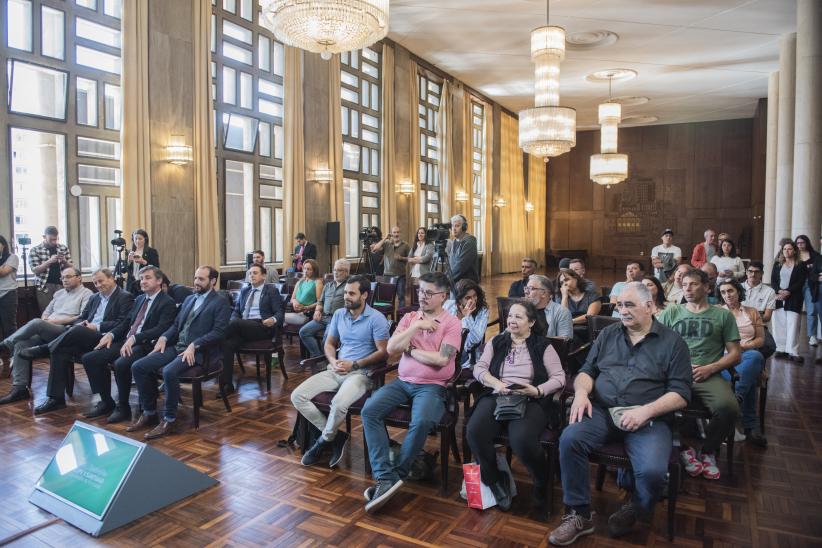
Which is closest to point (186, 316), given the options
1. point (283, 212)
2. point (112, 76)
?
point (112, 76)

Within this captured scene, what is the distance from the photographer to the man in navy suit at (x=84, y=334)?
4609mm

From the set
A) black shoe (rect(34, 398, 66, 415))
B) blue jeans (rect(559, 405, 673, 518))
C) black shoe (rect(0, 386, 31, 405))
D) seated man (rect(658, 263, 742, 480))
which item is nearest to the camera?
blue jeans (rect(559, 405, 673, 518))

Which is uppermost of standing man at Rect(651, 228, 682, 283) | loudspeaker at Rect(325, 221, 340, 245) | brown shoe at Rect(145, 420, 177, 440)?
loudspeaker at Rect(325, 221, 340, 245)

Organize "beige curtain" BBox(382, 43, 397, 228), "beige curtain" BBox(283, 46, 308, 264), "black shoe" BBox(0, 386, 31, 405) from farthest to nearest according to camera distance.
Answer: "beige curtain" BBox(382, 43, 397, 228), "beige curtain" BBox(283, 46, 308, 264), "black shoe" BBox(0, 386, 31, 405)

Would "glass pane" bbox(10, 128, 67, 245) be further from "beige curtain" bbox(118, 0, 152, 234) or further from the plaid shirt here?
"beige curtain" bbox(118, 0, 152, 234)

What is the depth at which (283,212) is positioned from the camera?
31.5ft

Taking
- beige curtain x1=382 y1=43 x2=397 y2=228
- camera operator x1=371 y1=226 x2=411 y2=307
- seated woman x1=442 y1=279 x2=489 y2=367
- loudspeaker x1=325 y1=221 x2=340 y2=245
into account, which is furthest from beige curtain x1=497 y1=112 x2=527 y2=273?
seated woman x1=442 y1=279 x2=489 y2=367

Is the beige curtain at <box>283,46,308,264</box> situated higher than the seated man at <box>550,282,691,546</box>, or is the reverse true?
the beige curtain at <box>283,46,308,264</box>

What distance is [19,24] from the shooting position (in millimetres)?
6289

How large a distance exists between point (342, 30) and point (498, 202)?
46.0ft

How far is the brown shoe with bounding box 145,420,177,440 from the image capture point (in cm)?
396

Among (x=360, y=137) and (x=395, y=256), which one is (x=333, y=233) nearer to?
(x=395, y=256)

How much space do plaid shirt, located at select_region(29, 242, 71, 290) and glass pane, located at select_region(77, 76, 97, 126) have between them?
5.58 ft

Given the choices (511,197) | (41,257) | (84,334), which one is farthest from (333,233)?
(511,197)
